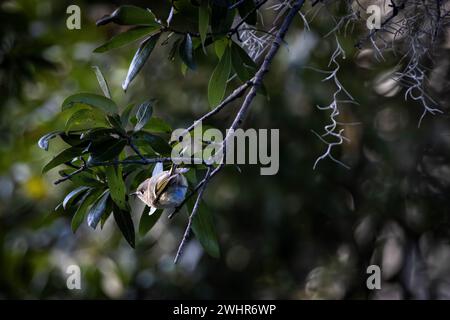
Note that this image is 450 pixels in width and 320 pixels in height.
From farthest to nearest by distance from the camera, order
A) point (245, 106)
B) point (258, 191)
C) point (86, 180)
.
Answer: point (258, 191) → point (86, 180) → point (245, 106)

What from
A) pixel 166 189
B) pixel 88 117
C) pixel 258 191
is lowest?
pixel 258 191

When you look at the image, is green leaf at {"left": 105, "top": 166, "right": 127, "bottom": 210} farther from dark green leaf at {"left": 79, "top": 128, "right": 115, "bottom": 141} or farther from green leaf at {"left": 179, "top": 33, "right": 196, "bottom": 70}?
green leaf at {"left": 179, "top": 33, "right": 196, "bottom": 70}

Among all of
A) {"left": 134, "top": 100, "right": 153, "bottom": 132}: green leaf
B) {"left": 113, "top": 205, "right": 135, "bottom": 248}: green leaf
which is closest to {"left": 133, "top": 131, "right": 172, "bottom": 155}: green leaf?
{"left": 134, "top": 100, "right": 153, "bottom": 132}: green leaf

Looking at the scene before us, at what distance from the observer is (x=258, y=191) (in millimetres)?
2189

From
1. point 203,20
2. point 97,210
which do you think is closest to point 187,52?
point 203,20

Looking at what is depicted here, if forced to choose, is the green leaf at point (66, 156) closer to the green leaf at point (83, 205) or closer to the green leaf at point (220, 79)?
the green leaf at point (83, 205)

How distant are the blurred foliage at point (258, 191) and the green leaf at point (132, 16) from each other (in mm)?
1013

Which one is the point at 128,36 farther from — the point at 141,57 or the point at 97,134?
the point at 97,134

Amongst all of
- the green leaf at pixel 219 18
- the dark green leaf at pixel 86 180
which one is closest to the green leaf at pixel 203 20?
the green leaf at pixel 219 18

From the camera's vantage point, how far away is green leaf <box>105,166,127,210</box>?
94 cm

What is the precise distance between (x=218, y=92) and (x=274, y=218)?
1157 millimetres

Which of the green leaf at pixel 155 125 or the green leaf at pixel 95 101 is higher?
the green leaf at pixel 95 101

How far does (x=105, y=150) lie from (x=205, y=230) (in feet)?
0.85

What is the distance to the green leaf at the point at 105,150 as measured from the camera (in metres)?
0.89
